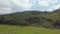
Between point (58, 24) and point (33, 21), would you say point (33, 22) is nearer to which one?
point (33, 21)

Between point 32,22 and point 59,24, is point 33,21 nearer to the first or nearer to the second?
point 32,22

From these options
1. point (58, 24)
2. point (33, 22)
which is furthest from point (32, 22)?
point (58, 24)

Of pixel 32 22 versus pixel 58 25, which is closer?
pixel 58 25

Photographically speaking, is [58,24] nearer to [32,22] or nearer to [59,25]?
[59,25]

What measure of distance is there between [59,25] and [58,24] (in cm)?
136

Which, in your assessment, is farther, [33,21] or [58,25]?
[33,21]

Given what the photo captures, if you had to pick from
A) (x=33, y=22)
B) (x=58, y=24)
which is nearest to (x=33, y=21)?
(x=33, y=22)

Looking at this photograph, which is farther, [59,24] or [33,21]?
[33,21]

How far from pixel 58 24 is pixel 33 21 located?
11.1 metres

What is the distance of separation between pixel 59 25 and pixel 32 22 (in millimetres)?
11584

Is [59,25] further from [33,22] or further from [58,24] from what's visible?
[33,22]

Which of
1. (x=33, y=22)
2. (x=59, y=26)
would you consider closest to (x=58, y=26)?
(x=59, y=26)

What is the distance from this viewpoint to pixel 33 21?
67.9 meters

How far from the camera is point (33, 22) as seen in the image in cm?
6669
